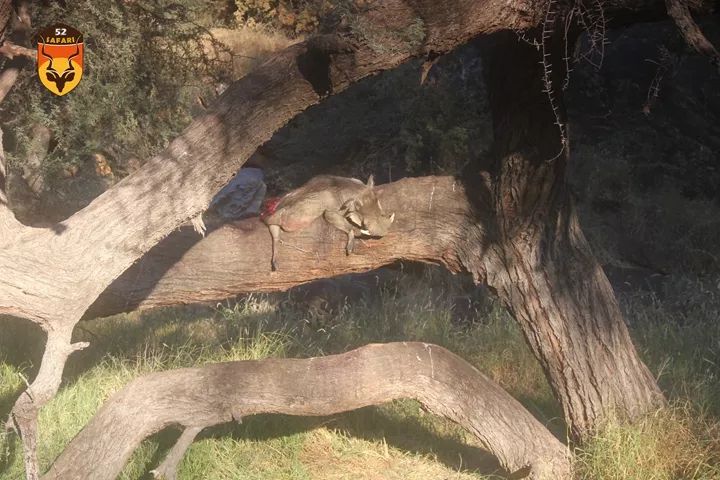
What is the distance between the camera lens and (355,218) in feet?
19.2

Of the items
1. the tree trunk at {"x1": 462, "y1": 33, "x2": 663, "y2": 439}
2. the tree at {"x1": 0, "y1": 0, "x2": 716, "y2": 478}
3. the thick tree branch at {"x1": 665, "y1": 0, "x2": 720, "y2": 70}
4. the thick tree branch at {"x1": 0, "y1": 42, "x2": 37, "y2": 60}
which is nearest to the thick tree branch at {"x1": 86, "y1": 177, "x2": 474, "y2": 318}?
the tree at {"x1": 0, "y1": 0, "x2": 716, "y2": 478}

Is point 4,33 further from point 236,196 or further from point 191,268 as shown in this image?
point 236,196

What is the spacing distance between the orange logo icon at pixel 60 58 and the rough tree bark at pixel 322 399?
2702 millimetres

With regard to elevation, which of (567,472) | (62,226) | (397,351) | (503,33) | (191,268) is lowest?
(567,472)

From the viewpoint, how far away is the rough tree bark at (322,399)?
5047 mm

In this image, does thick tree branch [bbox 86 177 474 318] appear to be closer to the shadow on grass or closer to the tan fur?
the tan fur

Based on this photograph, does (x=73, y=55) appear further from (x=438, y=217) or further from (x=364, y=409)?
(x=364, y=409)

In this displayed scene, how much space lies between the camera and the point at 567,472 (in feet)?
18.1

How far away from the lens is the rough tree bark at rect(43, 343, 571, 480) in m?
5.05

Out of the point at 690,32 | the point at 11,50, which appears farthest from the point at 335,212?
the point at 690,32

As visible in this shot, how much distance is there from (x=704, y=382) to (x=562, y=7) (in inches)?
135

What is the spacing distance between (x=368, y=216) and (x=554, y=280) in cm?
132

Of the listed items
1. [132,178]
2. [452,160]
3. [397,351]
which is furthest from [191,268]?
[452,160]

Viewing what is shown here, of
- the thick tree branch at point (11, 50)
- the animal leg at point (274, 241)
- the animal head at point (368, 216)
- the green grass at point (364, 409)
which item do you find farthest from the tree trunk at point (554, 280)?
the thick tree branch at point (11, 50)
